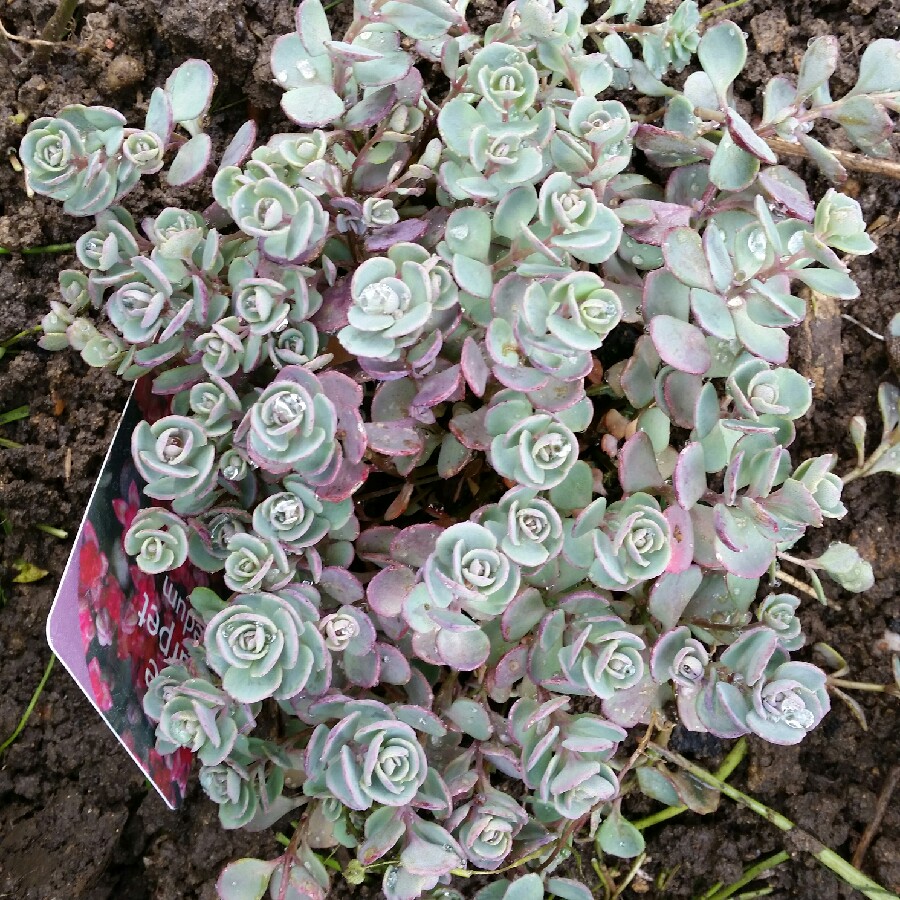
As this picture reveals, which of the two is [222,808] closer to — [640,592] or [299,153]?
[640,592]

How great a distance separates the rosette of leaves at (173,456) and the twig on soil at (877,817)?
1501 mm

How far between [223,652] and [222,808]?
1.39ft

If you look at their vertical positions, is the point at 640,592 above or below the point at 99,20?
below

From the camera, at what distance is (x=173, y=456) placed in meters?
1.33

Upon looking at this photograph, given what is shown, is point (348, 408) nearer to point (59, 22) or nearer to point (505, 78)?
point (505, 78)

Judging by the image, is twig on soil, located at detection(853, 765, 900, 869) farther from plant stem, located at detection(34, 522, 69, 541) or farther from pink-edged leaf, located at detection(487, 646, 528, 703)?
plant stem, located at detection(34, 522, 69, 541)

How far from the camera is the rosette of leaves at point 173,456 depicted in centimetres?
132

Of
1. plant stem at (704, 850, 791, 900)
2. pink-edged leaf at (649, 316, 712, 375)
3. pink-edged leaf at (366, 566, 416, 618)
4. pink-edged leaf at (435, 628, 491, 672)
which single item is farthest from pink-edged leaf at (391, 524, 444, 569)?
plant stem at (704, 850, 791, 900)

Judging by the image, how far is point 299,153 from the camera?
4.77 feet

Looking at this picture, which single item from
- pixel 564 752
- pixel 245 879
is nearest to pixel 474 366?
pixel 564 752

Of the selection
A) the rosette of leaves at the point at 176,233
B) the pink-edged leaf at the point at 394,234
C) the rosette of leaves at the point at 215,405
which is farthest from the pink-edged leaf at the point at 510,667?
the rosette of leaves at the point at 176,233

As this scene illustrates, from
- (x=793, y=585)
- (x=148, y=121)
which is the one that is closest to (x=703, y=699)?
(x=793, y=585)

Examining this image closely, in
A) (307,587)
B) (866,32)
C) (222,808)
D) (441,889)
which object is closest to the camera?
(307,587)

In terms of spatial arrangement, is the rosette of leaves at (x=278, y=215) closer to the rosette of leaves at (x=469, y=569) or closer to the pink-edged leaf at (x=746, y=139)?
the rosette of leaves at (x=469, y=569)
